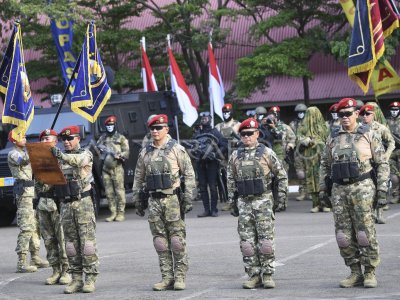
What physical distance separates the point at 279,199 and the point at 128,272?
8.83 ft

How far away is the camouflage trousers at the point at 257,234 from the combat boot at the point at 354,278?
2.57 ft

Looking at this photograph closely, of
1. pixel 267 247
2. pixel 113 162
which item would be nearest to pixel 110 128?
pixel 113 162

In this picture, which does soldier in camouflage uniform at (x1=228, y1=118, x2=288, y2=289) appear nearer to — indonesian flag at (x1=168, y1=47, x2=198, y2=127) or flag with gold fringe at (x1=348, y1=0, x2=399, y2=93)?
flag with gold fringe at (x1=348, y1=0, x2=399, y2=93)

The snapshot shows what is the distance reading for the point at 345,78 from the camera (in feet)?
96.0

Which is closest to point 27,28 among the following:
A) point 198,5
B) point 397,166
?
point 198,5

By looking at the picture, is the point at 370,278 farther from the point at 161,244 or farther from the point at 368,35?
the point at 368,35

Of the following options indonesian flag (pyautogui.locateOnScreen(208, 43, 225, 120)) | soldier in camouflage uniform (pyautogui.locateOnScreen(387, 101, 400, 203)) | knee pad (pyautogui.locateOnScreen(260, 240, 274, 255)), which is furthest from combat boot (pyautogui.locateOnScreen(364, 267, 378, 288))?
indonesian flag (pyautogui.locateOnScreen(208, 43, 225, 120))

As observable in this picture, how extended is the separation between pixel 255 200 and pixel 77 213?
2059 millimetres

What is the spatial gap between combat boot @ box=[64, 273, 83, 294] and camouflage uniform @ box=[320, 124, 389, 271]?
2.97m

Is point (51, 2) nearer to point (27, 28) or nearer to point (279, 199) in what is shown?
point (27, 28)

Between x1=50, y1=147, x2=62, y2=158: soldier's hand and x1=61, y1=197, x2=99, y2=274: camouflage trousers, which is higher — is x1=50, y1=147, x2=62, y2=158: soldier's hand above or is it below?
above

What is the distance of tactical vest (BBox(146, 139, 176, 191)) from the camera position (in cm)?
1174

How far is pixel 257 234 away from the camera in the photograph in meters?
11.5

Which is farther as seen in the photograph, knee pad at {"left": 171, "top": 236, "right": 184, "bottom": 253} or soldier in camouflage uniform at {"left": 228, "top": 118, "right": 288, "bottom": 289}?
knee pad at {"left": 171, "top": 236, "right": 184, "bottom": 253}
